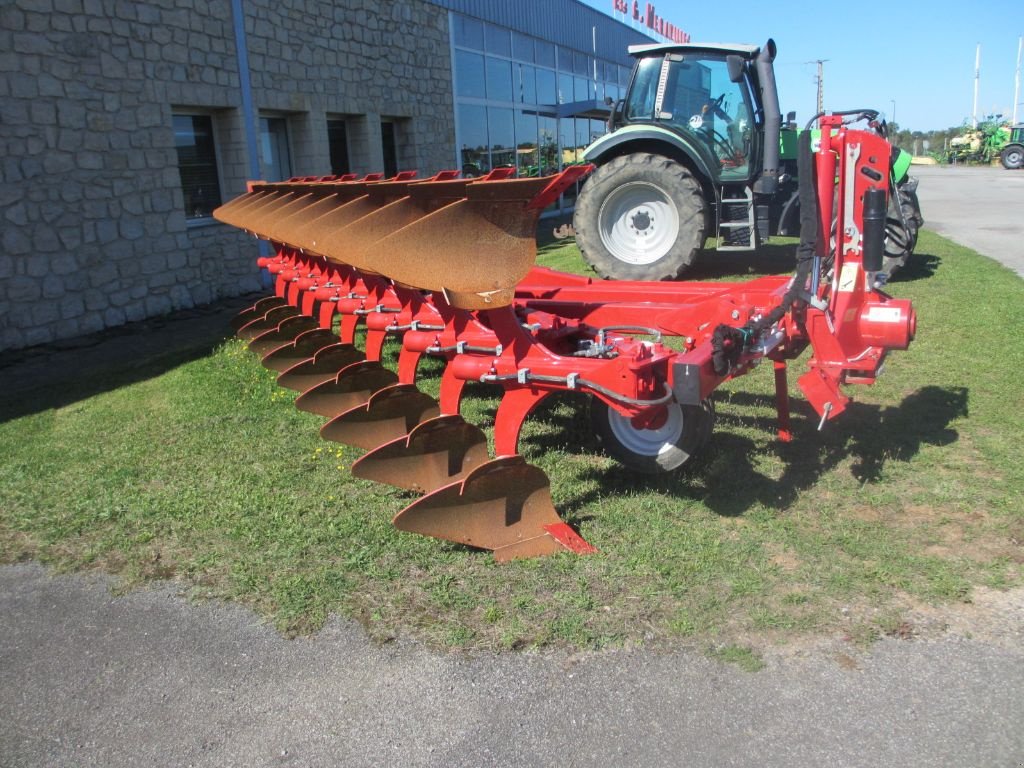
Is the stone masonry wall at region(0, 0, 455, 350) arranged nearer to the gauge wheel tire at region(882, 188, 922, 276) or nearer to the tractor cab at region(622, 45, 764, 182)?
the tractor cab at region(622, 45, 764, 182)

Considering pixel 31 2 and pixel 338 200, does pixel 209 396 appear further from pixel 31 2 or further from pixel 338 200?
pixel 31 2

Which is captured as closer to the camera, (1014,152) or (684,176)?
(684,176)

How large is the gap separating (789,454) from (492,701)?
7.94ft

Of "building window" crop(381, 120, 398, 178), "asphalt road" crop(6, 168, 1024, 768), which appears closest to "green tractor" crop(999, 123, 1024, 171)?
"building window" crop(381, 120, 398, 178)

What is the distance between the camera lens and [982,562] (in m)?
3.24

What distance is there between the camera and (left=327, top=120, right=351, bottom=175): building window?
12.2 meters

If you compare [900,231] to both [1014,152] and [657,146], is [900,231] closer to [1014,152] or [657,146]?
[657,146]

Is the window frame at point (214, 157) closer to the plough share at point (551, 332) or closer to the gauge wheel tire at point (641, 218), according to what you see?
the gauge wheel tire at point (641, 218)

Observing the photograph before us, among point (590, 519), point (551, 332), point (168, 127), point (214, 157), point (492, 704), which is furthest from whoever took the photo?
point (214, 157)

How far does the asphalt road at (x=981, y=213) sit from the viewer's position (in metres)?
12.1

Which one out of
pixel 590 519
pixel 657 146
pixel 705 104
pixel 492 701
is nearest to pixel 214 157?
pixel 657 146

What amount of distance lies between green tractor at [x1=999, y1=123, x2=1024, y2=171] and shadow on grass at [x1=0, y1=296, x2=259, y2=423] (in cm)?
3885

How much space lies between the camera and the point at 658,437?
416cm

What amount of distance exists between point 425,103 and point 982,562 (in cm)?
1242
